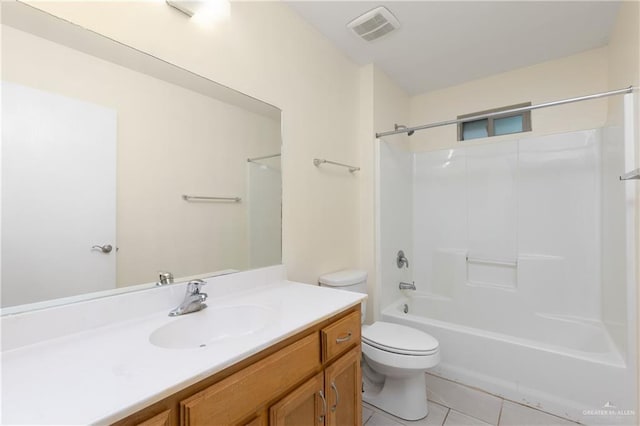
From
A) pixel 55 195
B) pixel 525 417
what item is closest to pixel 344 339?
pixel 55 195

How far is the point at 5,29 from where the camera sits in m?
0.81

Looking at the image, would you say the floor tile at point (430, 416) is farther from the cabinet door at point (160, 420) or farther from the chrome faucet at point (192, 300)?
the cabinet door at point (160, 420)

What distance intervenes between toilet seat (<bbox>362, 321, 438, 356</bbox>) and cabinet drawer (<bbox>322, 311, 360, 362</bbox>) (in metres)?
0.45

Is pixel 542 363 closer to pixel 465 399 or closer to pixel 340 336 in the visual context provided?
pixel 465 399

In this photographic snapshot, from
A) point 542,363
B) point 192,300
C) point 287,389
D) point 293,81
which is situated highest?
point 293,81

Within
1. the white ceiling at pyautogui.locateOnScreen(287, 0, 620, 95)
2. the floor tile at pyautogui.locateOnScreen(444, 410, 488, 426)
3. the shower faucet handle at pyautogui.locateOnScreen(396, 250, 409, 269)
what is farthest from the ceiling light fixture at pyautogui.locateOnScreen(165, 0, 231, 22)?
the floor tile at pyautogui.locateOnScreen(444, 410, 488, 426)

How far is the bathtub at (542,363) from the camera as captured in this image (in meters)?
1.55

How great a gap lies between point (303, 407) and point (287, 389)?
13 cm

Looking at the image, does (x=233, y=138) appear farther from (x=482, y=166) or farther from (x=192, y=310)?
(x=482, y=166)

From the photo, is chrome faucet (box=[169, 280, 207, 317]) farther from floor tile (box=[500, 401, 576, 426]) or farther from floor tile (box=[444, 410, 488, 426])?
floor tile (box=[500, 401, 576, 426])

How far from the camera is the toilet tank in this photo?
1.81 meters

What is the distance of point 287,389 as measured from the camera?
2.93ft

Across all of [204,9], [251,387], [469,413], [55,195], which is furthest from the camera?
[469,413]

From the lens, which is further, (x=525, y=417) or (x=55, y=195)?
(x=525, y=417)
